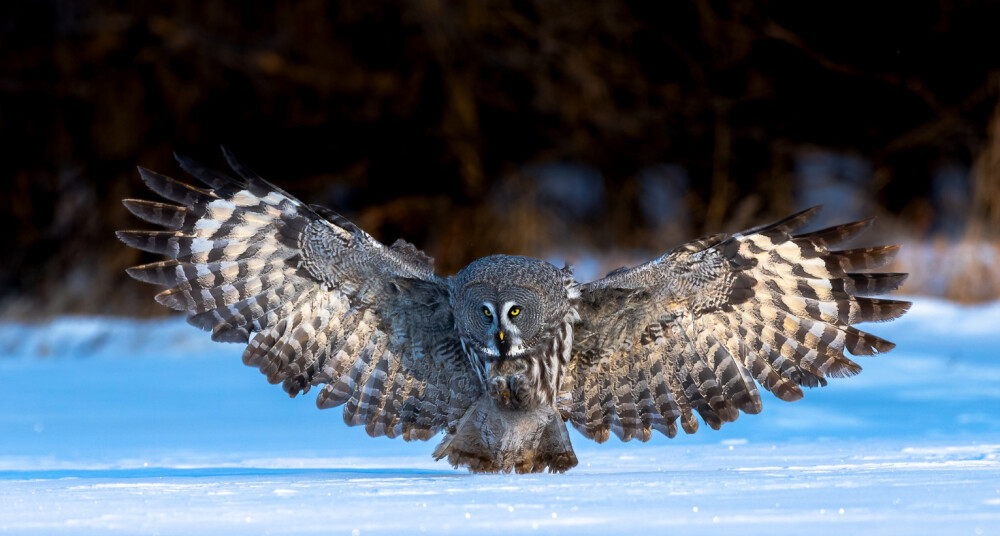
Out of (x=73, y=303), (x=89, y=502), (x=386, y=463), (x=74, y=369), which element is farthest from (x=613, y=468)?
(x=73, y=303)

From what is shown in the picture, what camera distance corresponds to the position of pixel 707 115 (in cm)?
1283

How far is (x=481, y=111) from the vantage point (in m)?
13.1

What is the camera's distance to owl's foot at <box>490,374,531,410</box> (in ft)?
16.2

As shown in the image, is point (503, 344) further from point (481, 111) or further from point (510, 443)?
point (481, 111)

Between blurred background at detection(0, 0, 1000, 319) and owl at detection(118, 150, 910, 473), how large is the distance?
6843mm

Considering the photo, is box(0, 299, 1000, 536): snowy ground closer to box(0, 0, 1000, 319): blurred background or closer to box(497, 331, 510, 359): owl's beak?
box(497, 331, 510, 359): owl's beak

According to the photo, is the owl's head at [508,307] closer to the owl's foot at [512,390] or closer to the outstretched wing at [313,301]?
the owl's foot at [512,390]

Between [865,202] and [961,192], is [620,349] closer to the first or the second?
[865,202]

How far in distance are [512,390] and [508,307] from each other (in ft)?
1.08

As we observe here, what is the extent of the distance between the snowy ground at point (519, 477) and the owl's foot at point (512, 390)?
0.34m

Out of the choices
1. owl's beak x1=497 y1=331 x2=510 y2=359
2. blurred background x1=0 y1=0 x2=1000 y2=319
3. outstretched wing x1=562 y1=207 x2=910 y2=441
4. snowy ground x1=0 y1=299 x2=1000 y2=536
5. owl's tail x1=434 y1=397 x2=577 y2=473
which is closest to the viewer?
snowy ground x1=0 y1=299 x2=1000 y2=536

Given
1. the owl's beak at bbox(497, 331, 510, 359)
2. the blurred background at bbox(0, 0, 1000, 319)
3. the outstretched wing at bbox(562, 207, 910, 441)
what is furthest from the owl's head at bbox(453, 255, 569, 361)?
the blurred background at bbox(0, 0, 1000, 319)

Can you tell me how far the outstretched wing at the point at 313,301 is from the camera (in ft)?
17.0

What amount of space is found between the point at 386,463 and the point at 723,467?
4.69ft
